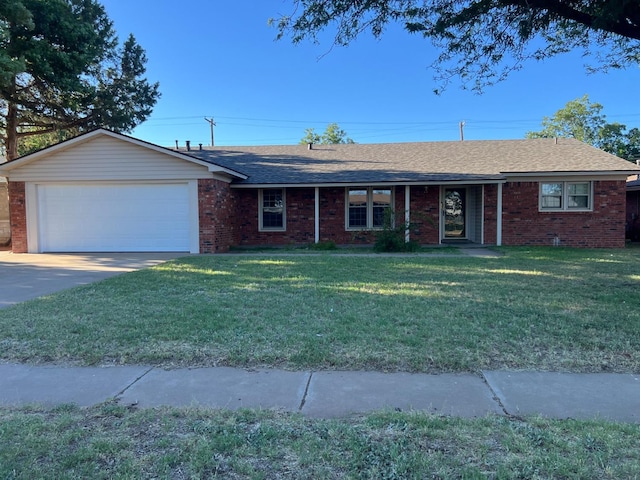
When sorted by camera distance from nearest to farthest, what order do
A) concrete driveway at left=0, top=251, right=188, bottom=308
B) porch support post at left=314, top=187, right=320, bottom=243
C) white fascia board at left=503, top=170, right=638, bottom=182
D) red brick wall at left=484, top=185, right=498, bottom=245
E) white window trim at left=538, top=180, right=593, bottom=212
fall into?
1. concrete driveway at left=0, top=251, right=188, bottom=308
2. white fascia board at left=503, top=170, right=638, bottom=182
3. white window trim at left=538, top=180, right=593, bottom=212
4. red brick wall at left=484, top=185, right=498, bottom=245
5. porch support post at left=314, top=187, right=320, bottom=243

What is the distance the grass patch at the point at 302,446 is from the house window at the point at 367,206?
12921 mm

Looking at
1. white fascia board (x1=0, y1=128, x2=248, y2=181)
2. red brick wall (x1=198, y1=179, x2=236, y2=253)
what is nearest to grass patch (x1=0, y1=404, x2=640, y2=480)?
red brick wall (x1=198, y1=179, x2=236, y2=253)

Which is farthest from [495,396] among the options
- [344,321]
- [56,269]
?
[56,269]

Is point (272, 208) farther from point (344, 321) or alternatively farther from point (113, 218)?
point (344, 321)

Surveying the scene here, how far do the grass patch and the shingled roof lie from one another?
39.6 ft

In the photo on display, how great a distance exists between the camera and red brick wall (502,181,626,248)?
47.5 ft

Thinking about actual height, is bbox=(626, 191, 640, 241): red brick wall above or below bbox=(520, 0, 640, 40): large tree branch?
below

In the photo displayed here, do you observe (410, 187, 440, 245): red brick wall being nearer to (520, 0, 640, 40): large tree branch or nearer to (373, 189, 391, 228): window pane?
(373, 189, 391, 228): window pane

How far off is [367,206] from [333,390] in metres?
12.5

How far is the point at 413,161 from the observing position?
54.6ft

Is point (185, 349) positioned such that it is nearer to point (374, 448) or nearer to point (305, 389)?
point (305, 389)

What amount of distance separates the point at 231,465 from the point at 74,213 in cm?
1402

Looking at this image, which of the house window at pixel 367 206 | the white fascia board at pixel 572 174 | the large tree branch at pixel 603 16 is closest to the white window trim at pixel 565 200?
the white fascia board at pixel 572 174

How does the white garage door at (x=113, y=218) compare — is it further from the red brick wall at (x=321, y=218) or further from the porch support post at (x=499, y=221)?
the porch support post at (x=499, y=221)
